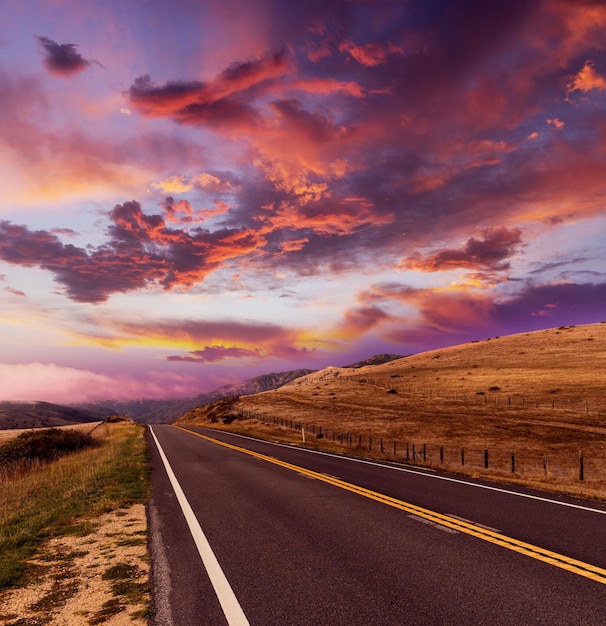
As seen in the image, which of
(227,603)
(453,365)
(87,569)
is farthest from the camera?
(453,365)

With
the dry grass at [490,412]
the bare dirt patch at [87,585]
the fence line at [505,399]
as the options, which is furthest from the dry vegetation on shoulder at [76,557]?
the fence line at [505,399]

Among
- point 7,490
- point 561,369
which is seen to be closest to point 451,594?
point 7,490

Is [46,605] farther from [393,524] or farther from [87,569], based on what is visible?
[393,524]

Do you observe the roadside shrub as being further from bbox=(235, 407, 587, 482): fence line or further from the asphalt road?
the asphalt road

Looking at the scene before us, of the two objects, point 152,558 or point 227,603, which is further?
point 152,558

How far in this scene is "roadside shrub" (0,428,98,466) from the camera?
2734 cm

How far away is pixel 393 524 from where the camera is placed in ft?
25.7

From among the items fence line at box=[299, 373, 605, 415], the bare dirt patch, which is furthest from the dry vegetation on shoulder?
fence line at box=[299, 373, 605, 415]

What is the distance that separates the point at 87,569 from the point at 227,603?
274 cm

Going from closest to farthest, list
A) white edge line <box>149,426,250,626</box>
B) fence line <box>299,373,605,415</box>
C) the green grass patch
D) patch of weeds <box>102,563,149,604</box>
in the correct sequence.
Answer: white edge line <box>149,426,250,626</box>
patch of weeds <box>102,563,149,604</box>
the green grass patch
fence line <box>299,373,605,415</box>

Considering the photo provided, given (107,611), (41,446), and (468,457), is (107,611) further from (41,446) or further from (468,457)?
(468,457)

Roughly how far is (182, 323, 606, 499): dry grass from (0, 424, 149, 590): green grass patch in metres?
12.7

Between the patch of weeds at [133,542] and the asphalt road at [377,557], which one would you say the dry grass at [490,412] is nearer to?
the asphalt road at [377,557]

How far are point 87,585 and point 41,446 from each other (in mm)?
30278
